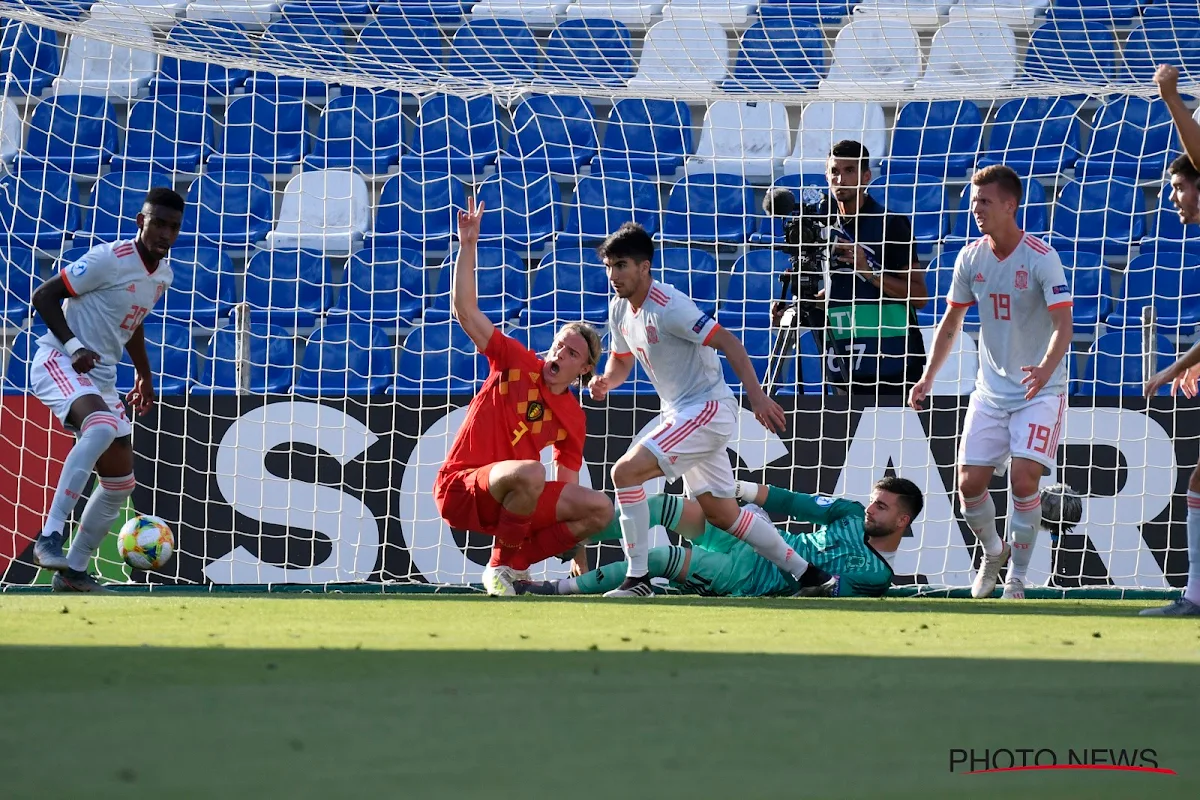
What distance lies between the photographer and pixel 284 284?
10.4 m

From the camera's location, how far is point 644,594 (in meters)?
6.17

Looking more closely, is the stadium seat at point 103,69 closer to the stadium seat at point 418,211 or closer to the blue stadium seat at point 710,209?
the stadium seat at point 418,211

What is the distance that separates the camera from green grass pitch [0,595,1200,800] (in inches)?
71.4

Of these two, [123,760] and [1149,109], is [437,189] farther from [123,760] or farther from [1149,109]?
[123,760]

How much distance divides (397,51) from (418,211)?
1.41m

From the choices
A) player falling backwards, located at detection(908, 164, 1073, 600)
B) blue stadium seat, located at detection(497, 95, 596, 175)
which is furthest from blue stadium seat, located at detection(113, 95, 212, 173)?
player falling backwards, located at detection(908, 164, 1073, 600)

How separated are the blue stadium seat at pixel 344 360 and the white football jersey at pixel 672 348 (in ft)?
11.2

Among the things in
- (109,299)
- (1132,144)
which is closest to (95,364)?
(109,299)

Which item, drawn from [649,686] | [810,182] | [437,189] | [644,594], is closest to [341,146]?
[437,189]

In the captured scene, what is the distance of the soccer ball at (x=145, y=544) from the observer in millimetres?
6785

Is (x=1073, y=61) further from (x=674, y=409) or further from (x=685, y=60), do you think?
(x=674, y=409)

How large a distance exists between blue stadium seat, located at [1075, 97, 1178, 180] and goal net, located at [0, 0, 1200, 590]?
4 centimetres

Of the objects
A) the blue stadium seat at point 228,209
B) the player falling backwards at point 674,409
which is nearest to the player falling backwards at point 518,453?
the player falling backwards at point 674,409

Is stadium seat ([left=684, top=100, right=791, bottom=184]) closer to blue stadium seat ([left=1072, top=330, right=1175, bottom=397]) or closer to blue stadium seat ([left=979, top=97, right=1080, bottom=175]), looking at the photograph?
blue stadium seat ([left=979, top=97, right=1080, bottom=175])
